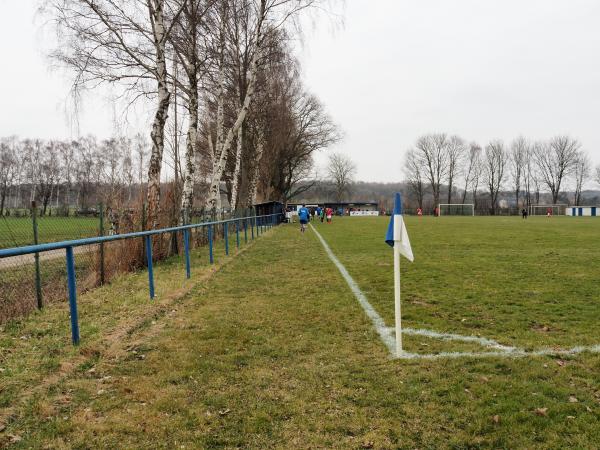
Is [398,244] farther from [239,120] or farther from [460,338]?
[239,120]

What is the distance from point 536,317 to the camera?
5.73 m

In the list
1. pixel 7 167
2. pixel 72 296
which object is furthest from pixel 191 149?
pixel 7 167

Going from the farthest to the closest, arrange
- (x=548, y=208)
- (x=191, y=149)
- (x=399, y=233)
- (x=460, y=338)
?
(x=548, y=208)
(x=191, y=149)
(x=460, y=338)
(x=399, y=233)

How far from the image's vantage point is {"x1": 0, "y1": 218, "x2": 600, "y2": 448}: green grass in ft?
9.40

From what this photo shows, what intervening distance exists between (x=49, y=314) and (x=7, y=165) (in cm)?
8518

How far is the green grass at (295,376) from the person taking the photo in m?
2.87

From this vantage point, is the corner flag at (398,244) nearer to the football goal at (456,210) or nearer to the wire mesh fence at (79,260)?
the wire mesh fence at (79,260)

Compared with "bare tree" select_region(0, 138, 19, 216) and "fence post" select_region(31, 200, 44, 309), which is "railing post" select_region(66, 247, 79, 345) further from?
"bare tree" select_region(0, 138, 19, 216)

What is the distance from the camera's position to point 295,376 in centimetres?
387

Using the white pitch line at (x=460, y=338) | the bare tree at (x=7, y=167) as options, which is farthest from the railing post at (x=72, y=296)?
the bare tree at (x=7, y=167)

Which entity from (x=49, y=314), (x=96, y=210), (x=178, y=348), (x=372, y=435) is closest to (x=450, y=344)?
(x=372, y=435)

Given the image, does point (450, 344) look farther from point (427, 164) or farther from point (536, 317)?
point (427, 164)

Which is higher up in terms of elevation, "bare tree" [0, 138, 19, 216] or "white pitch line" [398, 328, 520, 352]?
"bare tree" [0, 138, 19, 216]

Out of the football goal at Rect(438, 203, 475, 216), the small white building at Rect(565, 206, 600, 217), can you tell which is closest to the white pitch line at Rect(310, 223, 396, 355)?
the football goal at Rect(438, 203, 475, 216)
